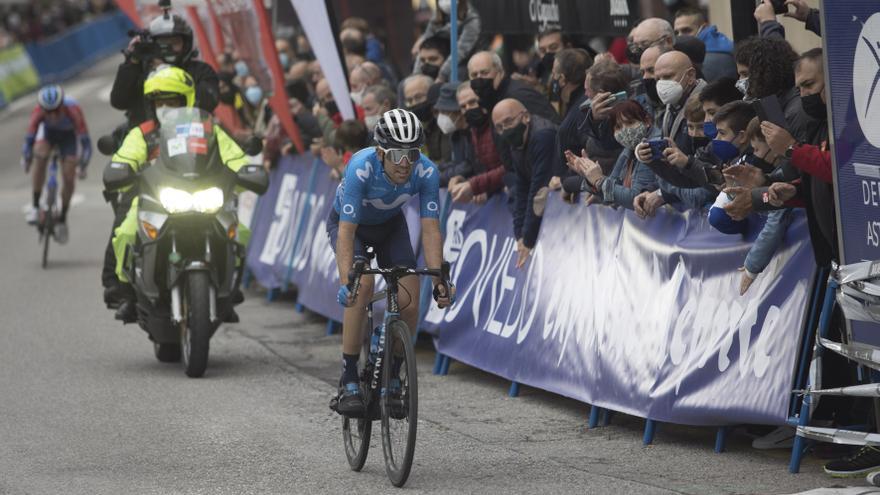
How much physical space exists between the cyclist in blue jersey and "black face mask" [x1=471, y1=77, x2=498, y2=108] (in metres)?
2.71

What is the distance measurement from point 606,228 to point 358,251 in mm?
1668

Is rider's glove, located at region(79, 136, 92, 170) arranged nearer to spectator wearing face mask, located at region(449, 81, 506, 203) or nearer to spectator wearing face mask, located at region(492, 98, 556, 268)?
spectator wearing face mask, located at region(449, 81, 506, 203)

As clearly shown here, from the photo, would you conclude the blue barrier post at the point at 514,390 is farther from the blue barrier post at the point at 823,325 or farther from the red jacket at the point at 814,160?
the red jacket at the point at 814,160

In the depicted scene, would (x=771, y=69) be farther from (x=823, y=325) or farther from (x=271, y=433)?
(x=271, y=433)

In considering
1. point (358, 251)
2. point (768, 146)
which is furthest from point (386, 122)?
point (768, 146)

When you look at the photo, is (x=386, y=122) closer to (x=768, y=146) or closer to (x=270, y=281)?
(x=768, y=146)

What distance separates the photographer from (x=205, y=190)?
11.8 meters

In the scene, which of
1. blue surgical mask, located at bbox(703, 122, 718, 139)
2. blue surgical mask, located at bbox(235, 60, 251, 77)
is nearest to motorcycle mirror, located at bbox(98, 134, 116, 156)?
blue surgical mask, located at bbox(703, 122, 718, 139)

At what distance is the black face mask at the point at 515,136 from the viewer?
10.8 meters

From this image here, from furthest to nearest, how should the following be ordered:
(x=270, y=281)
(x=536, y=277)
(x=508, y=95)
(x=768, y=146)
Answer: (x=270, y=281), (x=508, y=95), (x=536, y=277), (x=768, y=146)

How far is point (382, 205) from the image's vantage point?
8828mm

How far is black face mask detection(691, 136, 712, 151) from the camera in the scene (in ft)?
29.9

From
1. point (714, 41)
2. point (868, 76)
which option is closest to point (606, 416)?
point (714, 41)

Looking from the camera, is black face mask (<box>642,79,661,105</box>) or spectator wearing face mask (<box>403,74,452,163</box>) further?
spectator wearing face mask (<box>403,74,452,163</box>)
